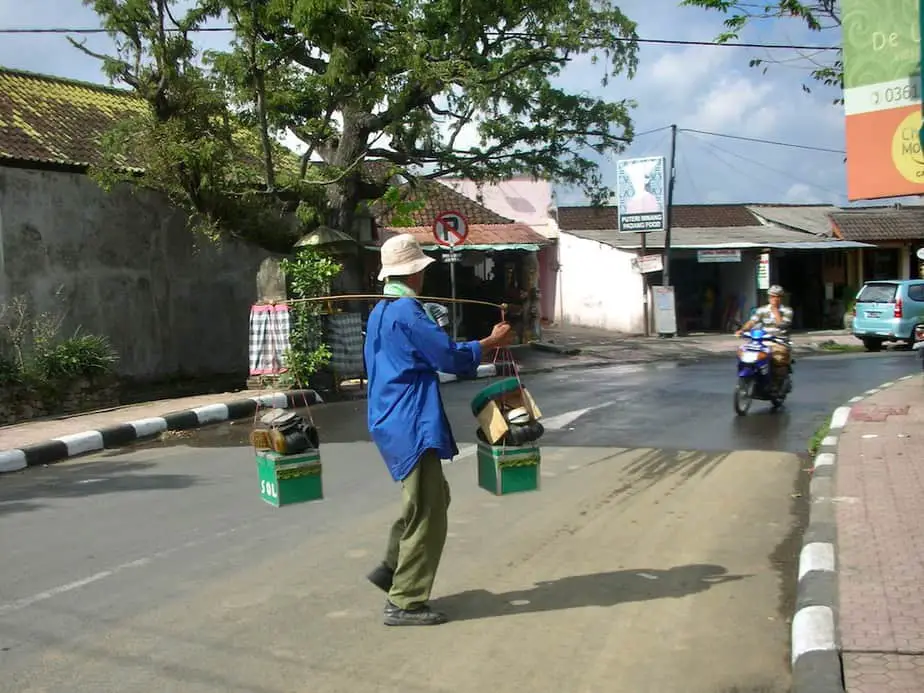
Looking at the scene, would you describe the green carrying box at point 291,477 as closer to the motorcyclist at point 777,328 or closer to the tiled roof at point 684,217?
the motorcyclist at point 777,328

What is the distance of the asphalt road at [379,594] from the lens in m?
4.15

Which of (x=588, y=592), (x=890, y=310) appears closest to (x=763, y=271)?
(x=890, y=310)

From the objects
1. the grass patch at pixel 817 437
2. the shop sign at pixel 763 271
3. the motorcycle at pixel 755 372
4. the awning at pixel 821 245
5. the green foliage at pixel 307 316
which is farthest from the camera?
the awning at pixel 821 245

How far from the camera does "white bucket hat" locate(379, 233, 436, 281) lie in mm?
4734

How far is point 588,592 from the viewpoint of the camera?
5180mm

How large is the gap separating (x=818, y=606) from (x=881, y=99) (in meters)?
3.88

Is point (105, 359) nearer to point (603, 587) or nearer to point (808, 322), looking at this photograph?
point (603, 587)

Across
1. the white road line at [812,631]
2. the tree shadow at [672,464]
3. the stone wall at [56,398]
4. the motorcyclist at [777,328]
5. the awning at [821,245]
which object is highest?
the awning at [821,245]

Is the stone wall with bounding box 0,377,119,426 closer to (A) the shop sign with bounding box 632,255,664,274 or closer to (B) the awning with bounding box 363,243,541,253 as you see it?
(B) the awning with bounding box 363,243,541,253

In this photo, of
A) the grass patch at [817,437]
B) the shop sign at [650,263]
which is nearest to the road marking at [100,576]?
the grass patch at [817,437]

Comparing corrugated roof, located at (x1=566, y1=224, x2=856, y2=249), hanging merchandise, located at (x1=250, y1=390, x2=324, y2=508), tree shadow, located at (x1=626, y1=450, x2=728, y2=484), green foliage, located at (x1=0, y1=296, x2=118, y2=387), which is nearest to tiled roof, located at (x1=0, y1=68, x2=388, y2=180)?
green foliage, located at (x1=0, y1=296, x2=118, y2=387)

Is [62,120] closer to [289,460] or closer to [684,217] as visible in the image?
[289,460]

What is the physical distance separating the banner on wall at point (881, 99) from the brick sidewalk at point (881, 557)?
7.19 feet

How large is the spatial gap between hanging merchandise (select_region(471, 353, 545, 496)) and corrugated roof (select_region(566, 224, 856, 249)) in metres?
26.8
